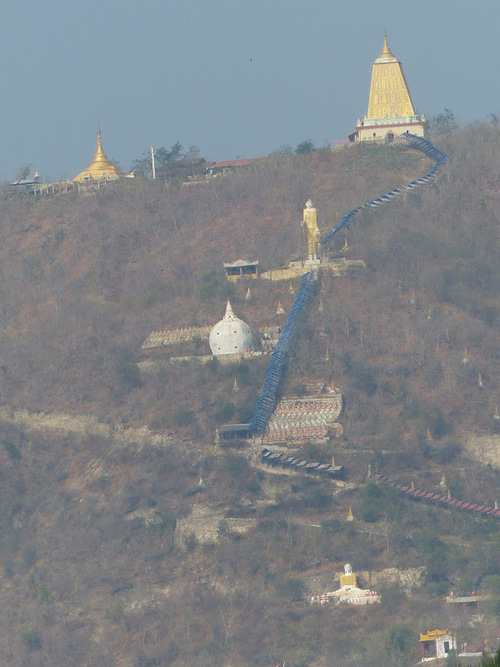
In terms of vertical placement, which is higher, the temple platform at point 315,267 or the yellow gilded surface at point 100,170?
the yellow gilded surface at point 100,170

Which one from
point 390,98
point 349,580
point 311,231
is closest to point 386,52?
point 390,98

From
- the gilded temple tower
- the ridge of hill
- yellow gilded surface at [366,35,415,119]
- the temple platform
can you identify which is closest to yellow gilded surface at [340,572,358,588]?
the ridge of hill

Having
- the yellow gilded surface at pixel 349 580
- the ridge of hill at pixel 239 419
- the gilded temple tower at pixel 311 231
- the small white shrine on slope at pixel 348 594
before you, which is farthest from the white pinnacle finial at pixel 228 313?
the yellow gilded surface at pixel 349 580

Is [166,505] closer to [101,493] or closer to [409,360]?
[101,493]

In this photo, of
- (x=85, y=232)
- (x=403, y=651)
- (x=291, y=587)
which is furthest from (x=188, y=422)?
(x=85, y=232)

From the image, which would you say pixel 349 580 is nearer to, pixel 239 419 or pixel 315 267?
pixel 239 419

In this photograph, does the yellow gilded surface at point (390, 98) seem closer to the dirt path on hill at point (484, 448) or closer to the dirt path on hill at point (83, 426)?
the dirt path on hill at point (83, 426)

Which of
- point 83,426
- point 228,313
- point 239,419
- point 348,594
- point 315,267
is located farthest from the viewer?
point 315,267
